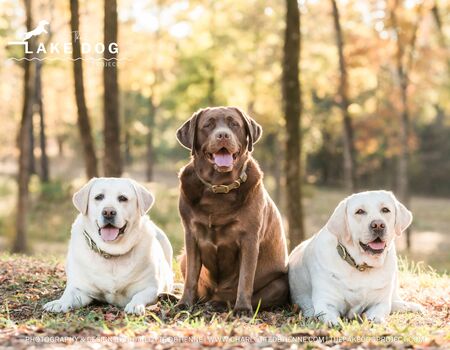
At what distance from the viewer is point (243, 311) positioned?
18.7 ft

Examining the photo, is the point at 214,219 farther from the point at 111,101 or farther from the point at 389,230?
the point at 111,101

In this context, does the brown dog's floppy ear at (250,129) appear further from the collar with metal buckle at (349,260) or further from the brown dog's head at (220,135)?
the collar with metal buckle at (349,260)

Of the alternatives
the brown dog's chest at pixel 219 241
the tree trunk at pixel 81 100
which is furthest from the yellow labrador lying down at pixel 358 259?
the tree trunk at pixel 81 100

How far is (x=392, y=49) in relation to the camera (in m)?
17.7

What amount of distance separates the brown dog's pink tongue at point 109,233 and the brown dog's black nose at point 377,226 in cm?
217

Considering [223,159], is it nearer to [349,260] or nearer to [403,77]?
[349,260]

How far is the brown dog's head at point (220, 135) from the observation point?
5527 millimetres

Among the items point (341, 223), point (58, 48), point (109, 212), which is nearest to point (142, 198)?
point (109, 212)

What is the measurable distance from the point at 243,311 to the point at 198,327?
2.87 feet

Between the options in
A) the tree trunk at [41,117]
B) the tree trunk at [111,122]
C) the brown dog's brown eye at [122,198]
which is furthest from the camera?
the tree trunk at [41,117]

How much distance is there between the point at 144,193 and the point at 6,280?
2.30 m

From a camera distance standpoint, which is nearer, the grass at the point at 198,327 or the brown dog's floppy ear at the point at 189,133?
the grass at the point at 198,327

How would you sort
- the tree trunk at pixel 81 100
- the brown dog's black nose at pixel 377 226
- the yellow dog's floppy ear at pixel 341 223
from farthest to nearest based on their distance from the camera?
the tree trunk at pixel 81 100, the yellow dog's floppy ear at pixel 341 223, the brown dog's black nose at pixel 377 226

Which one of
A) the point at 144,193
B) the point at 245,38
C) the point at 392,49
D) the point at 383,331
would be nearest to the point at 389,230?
the point at 383,331
